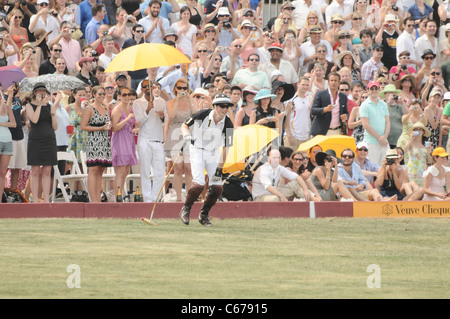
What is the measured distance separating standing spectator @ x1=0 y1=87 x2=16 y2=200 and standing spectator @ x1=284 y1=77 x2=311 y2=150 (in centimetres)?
486

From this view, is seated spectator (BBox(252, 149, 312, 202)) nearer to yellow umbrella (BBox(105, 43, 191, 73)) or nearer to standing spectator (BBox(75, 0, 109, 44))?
yellow umbrella (BBox(105, 43, 191, 73))

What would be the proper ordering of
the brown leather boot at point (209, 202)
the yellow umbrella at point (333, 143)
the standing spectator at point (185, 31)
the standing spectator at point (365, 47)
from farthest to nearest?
the standing spectator at point (365, 47) → the standing spectator at point (185, 31) → the yellow umbrella at point (333, 143) → the brown leather boot at point (209, 202)

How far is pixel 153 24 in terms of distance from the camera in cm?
2094

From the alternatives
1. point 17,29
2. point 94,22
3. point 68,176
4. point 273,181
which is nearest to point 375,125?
point 273,181

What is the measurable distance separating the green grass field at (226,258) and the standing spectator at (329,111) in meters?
3.41

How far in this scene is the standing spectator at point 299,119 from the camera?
1862 centimetres

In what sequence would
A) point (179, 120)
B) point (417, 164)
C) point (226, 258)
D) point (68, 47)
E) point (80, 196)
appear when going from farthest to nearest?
point (68, 47), point (417, 164), point (179, 120), point (80, 196), point (226, 258)

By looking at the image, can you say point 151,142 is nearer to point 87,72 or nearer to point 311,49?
point 87,72

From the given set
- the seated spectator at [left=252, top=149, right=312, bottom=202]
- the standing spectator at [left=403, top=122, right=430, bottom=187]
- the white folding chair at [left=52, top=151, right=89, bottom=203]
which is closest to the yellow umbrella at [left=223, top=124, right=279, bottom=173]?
the seated spectator at [left=252, top=149, right=312, bottom=202]

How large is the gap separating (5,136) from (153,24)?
5.87 m

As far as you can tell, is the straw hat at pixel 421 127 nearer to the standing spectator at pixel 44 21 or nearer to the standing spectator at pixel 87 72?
the standing spectator at pixel 87 72

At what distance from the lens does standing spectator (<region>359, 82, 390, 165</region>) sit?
18312 mm

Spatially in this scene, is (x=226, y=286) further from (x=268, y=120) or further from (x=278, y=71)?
(x=278, y=71)

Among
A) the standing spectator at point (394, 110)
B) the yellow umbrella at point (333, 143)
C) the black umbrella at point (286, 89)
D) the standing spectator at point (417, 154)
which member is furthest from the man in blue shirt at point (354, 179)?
the standing spectator at point (394, 110)
